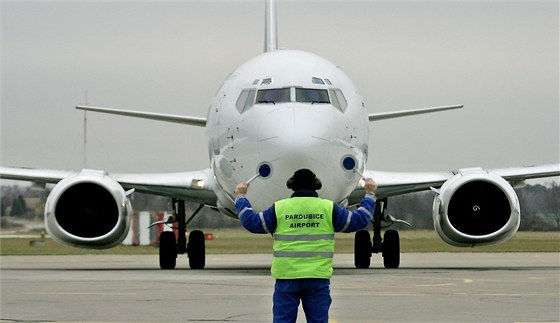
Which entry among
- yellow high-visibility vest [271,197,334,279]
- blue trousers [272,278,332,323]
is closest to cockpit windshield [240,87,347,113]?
yellow high-visibility vest [271,197,334,279]

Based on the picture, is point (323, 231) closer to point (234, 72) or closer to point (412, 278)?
point (412, 278)

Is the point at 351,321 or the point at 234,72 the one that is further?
the point at 234,72

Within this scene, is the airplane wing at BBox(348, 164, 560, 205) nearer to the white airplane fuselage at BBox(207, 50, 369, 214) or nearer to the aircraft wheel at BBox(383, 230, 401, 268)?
the aircraft wheel at BBox(383, 230, 401, 268)

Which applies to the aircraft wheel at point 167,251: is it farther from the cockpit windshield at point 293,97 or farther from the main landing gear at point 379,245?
the cockpit windshield at point 293,97

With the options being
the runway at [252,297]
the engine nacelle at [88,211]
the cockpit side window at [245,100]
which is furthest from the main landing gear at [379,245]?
the cockpit side window at [245,100]

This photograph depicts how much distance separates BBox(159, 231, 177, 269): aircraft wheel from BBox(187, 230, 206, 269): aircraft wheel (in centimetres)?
38

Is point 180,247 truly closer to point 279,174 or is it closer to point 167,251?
point 167,251

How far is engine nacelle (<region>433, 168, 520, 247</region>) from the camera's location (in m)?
22.4

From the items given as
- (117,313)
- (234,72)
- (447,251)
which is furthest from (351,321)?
(447,251)

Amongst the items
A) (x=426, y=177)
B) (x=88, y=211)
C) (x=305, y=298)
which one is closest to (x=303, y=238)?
(x=305, y=298)

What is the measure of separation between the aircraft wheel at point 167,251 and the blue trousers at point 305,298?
16168 millimetres

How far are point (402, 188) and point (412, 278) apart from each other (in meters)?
4.27

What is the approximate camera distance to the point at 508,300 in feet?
48.1

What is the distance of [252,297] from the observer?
15297 millimetres
